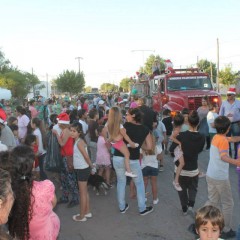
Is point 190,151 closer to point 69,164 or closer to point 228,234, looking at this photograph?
point 228,234

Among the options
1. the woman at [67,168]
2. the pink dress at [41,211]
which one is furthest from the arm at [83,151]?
the pink dress at [41,211]

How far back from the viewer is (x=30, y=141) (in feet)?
19.4

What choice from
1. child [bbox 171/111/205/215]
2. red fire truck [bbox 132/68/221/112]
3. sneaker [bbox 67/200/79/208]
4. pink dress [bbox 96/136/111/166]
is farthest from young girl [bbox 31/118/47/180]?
red fire truck [bbox 132/68/221/112]

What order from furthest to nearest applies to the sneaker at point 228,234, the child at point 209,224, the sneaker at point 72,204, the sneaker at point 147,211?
the sneaker at point 72,204 → the sneaker at point 147,211 → the sneaker at point 228,234 → the child at point 209,224

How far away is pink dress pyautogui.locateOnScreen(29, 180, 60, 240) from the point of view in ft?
9.61

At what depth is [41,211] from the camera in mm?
2955

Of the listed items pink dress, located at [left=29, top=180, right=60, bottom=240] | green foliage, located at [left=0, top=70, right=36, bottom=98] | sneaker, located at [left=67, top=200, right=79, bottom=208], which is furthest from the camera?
green foliage, located at [left=0, top=70, right=36, bottom=98]

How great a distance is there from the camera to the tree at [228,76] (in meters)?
59.9

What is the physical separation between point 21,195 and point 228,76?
6070cm

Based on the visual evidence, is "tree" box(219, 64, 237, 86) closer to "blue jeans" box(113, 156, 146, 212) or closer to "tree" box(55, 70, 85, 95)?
"tree" box(55, 70, 85, 95)

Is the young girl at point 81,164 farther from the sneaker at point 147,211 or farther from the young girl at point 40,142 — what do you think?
the young girl at point 40,142

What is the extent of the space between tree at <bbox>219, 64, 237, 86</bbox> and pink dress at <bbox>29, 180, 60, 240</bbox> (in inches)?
2371

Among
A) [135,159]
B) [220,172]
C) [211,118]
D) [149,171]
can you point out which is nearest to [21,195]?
[220,172]

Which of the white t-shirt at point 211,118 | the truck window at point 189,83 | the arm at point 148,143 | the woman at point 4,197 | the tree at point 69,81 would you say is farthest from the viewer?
the tree at point 69,81
